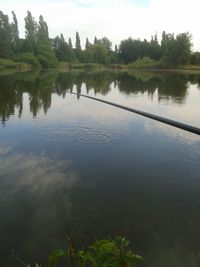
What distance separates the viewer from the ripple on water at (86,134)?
9839 mm

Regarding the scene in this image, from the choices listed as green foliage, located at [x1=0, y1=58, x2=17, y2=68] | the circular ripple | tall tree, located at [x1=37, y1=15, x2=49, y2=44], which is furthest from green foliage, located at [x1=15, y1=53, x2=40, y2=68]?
the circular ripple

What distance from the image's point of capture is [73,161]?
308 inches

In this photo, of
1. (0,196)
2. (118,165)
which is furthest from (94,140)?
(0,196)

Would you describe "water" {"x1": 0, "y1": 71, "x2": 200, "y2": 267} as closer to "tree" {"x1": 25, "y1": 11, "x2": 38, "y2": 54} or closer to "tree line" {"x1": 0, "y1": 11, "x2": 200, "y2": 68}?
"tree line" {"x1": 0, "y1": 11, "x2": 200, "y2": 68}

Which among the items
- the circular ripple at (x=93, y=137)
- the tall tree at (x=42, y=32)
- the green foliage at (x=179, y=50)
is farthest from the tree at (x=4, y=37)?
the circular ripple at (x=93, y=137)

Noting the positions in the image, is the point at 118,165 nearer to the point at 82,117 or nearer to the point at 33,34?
the point at 82,117

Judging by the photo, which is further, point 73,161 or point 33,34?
point 33,34

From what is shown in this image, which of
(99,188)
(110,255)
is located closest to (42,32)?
(99,188)

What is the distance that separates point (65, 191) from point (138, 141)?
14.9 ft

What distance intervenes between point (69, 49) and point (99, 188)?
12285 centimetres

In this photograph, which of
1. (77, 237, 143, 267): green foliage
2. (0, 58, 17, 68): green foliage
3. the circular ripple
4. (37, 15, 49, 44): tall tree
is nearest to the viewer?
(77, 237, 143, 267): green foliage

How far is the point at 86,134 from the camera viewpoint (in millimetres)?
10523

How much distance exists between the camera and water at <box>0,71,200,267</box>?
4.38 m

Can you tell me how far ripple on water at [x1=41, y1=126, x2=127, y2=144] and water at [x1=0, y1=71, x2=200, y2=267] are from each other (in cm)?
4
